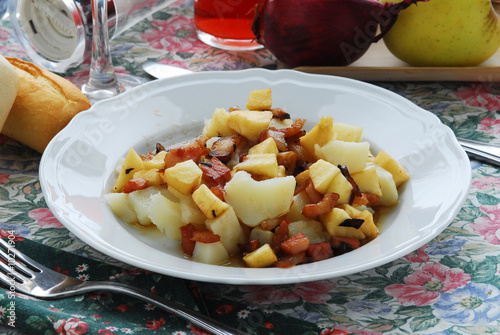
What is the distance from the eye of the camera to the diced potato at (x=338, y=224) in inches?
54.6

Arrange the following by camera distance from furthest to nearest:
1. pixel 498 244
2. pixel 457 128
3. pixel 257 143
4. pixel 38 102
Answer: pixel 457 128 → pixel 38 102 → pixel 257 143 → pixel 498 244

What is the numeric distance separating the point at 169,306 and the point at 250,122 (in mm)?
612

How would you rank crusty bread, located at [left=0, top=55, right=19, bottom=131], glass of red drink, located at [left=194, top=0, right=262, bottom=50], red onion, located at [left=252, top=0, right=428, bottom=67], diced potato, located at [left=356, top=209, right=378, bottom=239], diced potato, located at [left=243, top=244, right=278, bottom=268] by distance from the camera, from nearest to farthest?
diced potato, located at [left=243, top=244, right=278, bottom=268]
diced potato, located at [left=356, top=209, right=378, bottom=239]
crusty bread, located at [left=0, top=55, right=19, bottom=131]
red onion, located at [left=252, top=0, right=428, bottom=67]
glass of red drink, located at [left=194, top=0, right=262, bottom=50]

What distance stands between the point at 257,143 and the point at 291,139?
0.34 ft

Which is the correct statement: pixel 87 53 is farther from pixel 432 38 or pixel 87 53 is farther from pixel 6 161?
pixel 432 38

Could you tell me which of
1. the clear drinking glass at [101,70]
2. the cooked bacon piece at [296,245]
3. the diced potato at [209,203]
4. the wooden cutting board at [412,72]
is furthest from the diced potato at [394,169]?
the clear drinking glass at [101,70]

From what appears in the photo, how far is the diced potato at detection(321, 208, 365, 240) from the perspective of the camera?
139cm

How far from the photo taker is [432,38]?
2.34 meters

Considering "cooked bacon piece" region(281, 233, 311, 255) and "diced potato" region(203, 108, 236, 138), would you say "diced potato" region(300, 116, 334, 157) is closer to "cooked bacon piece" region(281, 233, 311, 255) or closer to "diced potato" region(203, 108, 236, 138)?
"diced potato" region(203, 108, 236, 138)

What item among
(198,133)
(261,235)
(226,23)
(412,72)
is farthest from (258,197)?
(226,23)

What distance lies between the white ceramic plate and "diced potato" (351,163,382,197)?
87 mm

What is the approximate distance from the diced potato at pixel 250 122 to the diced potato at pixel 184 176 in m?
0.26

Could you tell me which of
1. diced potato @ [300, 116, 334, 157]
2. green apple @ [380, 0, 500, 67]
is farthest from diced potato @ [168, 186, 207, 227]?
green apple @ [380, 0, 500, 67]

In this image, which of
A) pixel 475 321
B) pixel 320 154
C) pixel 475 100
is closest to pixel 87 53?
pixel 320 154
